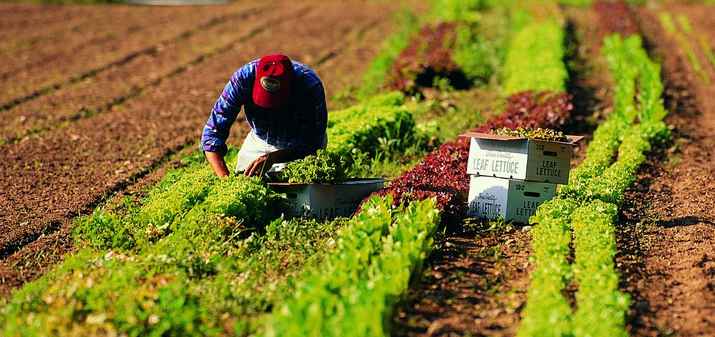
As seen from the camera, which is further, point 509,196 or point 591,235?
point 509,196

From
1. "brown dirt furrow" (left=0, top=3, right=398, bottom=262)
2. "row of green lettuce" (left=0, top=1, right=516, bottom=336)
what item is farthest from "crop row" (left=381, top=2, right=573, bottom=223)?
"brown dirt furrow" (left=0, top=3, right=398, bottom=262)

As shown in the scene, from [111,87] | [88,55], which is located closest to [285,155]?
[111,87]

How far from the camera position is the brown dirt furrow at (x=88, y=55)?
1522cm

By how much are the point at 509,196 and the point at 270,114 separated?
200 centimetres

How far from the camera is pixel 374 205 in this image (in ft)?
24.1

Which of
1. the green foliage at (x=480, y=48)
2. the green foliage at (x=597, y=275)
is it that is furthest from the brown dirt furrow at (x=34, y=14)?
Result: the green foliage at (x=597, y=275)

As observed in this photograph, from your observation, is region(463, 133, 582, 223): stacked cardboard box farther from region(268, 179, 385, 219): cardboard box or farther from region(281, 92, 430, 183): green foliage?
region(281, 92, 430, 183): green foliage

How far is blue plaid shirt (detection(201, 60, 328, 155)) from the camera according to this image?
25.5 feet

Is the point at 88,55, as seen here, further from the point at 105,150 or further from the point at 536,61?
the point at 536,61

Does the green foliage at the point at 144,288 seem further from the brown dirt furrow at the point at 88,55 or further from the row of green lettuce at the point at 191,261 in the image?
the brown dirt furrow at the point at 88,55

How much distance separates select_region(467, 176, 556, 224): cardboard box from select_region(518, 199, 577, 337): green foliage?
5.3 inches

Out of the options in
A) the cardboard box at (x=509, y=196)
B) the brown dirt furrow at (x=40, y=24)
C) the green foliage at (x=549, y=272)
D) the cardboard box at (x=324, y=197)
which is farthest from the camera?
the brown dirt furrow at (x=40, y=24)

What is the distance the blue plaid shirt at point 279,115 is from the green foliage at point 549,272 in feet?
6.16

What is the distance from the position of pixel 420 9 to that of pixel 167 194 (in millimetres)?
18722
